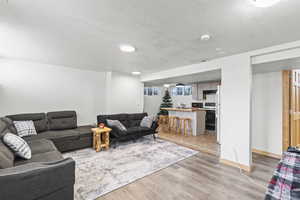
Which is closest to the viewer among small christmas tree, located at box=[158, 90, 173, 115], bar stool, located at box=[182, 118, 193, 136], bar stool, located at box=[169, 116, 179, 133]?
bar stool, located at box=[182, 118, 193, 136]

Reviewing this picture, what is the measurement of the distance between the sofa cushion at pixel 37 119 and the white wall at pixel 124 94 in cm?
186

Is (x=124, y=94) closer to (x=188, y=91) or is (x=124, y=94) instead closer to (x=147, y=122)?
(x=147, y=122)

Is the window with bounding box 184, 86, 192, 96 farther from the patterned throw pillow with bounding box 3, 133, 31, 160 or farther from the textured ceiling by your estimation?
the patterned throw pillow with bounding box 3, 133, 31, 160

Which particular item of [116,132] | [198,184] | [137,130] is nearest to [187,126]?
[137,130]

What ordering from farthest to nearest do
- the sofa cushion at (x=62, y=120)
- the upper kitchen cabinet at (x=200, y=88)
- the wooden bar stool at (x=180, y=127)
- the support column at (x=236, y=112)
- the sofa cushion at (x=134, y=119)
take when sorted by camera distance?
1. the upper kitchen cabinet at (x=200, y=88)
2. the wooden bar stool at (x=180, y=127)
3. the sofa cushion at (x=134, y=119)
4. the sofa cushion at (x=62, y=120)
5. the support column at (x=236, y=112)

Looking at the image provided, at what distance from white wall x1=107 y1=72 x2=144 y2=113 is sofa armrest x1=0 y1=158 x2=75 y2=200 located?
140 inches

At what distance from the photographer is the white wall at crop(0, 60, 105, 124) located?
3.54 m

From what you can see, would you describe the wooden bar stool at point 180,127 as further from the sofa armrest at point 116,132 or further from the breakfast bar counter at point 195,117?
the sofa armrest at point 116,132

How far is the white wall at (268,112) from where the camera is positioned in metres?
3.30

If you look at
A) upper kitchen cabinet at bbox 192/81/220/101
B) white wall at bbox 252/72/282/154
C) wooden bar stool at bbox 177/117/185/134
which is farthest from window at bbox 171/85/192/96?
A: white wall at bbox 252/72/282/154

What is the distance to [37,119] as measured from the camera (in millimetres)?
3590

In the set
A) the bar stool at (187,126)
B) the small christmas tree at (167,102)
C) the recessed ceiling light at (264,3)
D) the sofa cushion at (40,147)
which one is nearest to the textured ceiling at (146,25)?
the recessed ceiling light at (264,3)

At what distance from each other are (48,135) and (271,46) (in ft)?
16.6

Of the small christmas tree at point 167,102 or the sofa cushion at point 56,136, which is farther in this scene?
the small christmas tree at point 167,102
